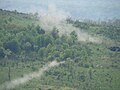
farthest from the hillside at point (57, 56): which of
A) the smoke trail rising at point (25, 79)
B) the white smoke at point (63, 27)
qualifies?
the white smoke at point (63, 27)

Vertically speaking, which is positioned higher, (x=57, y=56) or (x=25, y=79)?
(x=57, y=56)

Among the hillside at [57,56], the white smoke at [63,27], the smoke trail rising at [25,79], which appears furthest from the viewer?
the white smoke at [63,27]

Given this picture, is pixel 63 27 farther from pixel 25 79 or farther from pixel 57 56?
pixel 25 79

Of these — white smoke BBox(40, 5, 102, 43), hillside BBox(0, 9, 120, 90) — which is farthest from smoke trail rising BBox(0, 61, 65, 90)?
white smoke BBox(40, 5, 102, 43)

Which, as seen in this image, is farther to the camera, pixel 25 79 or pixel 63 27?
pixel 63 27

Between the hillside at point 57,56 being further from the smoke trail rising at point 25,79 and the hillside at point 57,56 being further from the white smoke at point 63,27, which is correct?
the white smoke at point 63,27

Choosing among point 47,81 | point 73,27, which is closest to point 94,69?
point 47,81

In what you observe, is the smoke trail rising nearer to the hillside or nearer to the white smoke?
the hillside

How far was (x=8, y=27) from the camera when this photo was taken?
106 metres

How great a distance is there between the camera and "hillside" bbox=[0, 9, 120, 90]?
77.9 m

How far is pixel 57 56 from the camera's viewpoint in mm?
92875

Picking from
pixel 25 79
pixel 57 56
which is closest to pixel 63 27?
pixel 57 56

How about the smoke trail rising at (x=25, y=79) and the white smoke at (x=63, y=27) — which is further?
the white smoke at (x=63, y=27)

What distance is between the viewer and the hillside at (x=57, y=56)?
255 feet
